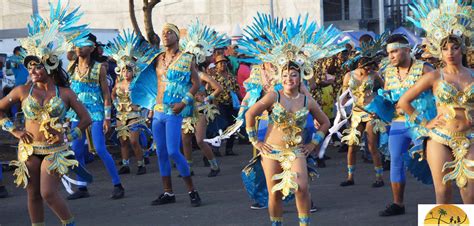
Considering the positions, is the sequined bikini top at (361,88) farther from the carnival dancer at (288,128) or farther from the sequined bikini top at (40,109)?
the sequined bikini top at (40,109)

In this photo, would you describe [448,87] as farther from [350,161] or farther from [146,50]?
[146,50]

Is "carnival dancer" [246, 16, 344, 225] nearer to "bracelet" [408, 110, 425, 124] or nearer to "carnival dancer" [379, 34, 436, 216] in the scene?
"bracelet" [408, 110, 425, 124]

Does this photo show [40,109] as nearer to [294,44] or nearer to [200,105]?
[294,44]

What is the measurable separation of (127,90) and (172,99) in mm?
3344

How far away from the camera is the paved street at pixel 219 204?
8.93 metres

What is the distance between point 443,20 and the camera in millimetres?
7426

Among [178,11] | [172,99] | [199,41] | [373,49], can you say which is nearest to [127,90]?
[199,41]

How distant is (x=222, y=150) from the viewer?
1645 centimetres

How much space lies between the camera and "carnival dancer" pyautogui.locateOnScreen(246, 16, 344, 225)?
707 cm

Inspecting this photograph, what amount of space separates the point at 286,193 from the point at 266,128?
3.73ft

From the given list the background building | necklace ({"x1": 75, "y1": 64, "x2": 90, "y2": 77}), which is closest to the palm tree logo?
necklace ({"x1": 75, "y1": 64, "x2": 90, "y2": 77})

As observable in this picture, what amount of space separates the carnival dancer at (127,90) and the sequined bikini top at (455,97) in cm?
607

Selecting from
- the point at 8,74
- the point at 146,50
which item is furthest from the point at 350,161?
the point at 8,74

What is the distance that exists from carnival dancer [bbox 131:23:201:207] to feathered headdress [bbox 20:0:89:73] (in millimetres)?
1367
